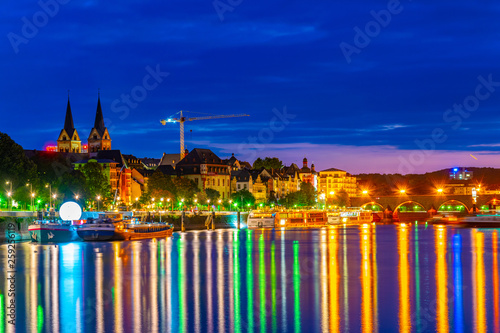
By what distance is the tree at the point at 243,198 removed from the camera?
586ft

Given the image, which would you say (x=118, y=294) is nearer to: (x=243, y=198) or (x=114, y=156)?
(x=243, y=198)

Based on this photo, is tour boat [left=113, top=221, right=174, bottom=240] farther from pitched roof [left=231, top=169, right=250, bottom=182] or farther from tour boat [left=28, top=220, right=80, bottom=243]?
pitched roof [left=231, top=169, right=250, bottom=182]

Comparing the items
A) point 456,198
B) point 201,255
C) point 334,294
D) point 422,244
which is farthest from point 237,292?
point 456,198

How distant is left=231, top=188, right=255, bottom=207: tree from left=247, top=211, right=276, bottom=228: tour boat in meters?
47.8

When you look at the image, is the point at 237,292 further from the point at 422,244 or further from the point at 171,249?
the point at 422,244

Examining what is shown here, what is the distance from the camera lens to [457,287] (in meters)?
44.5

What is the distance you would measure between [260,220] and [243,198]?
52.4m

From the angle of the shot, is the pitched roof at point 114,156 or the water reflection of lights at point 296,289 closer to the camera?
the water reflection of lights at point 296,289

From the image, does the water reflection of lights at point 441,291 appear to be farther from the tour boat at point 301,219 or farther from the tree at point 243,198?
the tree at point 243,198

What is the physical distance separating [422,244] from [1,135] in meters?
54.0

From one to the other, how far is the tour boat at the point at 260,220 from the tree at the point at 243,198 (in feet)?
157

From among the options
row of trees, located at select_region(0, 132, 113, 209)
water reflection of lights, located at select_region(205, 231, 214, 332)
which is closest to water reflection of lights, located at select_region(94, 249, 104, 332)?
water reflection of lights, located at select_region(205, 231, 214, 332)

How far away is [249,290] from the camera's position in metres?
42.6

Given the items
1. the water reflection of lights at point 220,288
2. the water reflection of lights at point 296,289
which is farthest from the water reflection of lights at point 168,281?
the water reflection of lights at point 296,289
